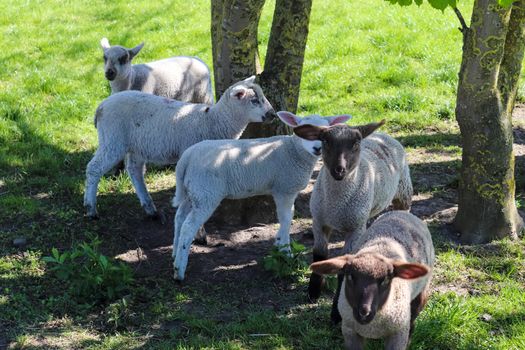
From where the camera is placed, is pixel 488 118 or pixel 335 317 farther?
pixel 488 118

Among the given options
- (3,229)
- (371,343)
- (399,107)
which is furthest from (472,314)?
(399,107)

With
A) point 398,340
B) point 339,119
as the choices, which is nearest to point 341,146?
point 339,119

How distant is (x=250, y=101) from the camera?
21.9 ft

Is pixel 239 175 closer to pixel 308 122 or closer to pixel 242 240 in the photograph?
pixel 308 122

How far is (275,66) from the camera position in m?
6.82

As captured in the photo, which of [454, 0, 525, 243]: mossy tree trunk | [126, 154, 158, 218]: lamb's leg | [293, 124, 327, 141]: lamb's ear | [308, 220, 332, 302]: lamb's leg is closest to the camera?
[293, 124, 327, 141]: lamb's ear

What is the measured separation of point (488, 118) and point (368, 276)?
9.09ft

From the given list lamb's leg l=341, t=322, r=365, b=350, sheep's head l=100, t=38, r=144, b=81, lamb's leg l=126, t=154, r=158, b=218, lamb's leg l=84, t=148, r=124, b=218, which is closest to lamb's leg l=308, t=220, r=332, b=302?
lamb's leg l=341, t=322, r=365, b=350

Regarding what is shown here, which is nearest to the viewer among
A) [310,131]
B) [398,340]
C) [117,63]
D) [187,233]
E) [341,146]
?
[398,340]

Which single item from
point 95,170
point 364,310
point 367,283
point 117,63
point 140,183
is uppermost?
point 117,63

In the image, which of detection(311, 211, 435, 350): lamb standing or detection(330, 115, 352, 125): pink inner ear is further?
detection(330, 115, 352, 125): pink inner ear

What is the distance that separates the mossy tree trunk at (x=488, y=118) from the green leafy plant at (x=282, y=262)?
1651 mm

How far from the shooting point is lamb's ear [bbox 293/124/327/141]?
5.36 m

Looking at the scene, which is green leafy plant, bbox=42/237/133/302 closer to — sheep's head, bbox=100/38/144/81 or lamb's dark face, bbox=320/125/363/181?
lamb's dark face, bbox=320/125/363/181
